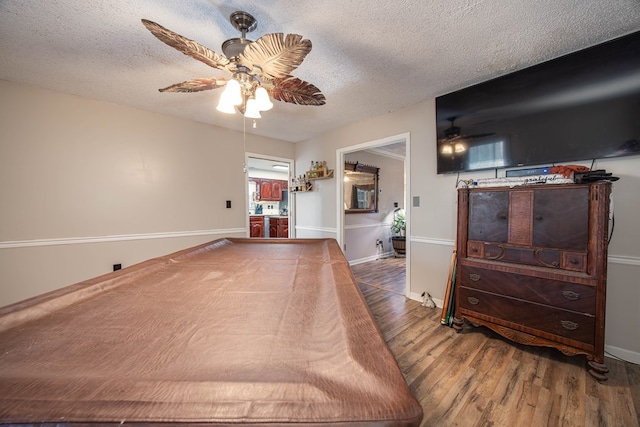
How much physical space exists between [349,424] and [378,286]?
309 centimetres

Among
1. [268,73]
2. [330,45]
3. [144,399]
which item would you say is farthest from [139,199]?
[144,399]

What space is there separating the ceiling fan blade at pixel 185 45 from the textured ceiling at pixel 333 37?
1.00ft

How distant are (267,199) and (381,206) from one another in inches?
135

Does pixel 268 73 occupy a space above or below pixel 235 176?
above

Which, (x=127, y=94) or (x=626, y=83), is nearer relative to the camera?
(x=626, y=83)

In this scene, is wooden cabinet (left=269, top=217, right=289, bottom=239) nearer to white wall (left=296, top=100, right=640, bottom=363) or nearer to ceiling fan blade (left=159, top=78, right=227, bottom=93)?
white wall (left=296, top=100, right=640, bottom=363)

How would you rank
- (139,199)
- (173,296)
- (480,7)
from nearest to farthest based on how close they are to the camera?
(173,296) < (480,7) < (139,199)

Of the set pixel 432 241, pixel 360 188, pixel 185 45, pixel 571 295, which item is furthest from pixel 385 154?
pixel 185 45

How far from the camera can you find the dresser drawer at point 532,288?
1554mm

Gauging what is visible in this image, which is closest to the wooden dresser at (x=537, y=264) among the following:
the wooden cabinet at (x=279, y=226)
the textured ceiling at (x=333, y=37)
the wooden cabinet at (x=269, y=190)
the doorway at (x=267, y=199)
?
the textured ceiling at (x=333, y=37)

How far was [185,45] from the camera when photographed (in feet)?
4.06

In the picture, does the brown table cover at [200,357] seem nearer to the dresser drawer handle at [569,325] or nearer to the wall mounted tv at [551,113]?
the dresser drawer handle at [569,325]

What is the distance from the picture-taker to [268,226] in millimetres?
6441

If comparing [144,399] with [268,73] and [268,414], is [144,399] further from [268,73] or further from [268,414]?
[268,73]
